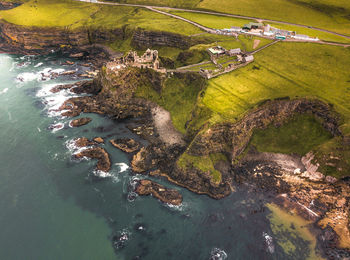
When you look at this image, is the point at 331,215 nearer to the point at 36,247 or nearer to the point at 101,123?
the point at 36,247

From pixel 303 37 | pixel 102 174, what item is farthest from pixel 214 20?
pixel 102 174

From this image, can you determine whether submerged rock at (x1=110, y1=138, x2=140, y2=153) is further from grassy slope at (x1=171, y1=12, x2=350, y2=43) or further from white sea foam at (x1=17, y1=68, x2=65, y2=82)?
grassy slope at (x1=171, y1=12, x2=350, y2=43)

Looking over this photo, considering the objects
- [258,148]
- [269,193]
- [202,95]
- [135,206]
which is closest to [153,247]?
[135,206]

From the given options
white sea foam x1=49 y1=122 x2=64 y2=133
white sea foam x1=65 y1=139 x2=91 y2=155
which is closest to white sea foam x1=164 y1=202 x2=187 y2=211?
white sea foam x1=65 y1=139 x2=91 y2=155

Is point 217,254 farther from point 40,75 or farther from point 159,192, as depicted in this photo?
point 40,75

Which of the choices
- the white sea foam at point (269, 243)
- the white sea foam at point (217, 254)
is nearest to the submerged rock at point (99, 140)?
the white sea foam at point (217, 254)

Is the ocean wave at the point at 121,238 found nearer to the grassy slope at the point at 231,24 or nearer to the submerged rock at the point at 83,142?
the submerged rock at the point at 83,142
